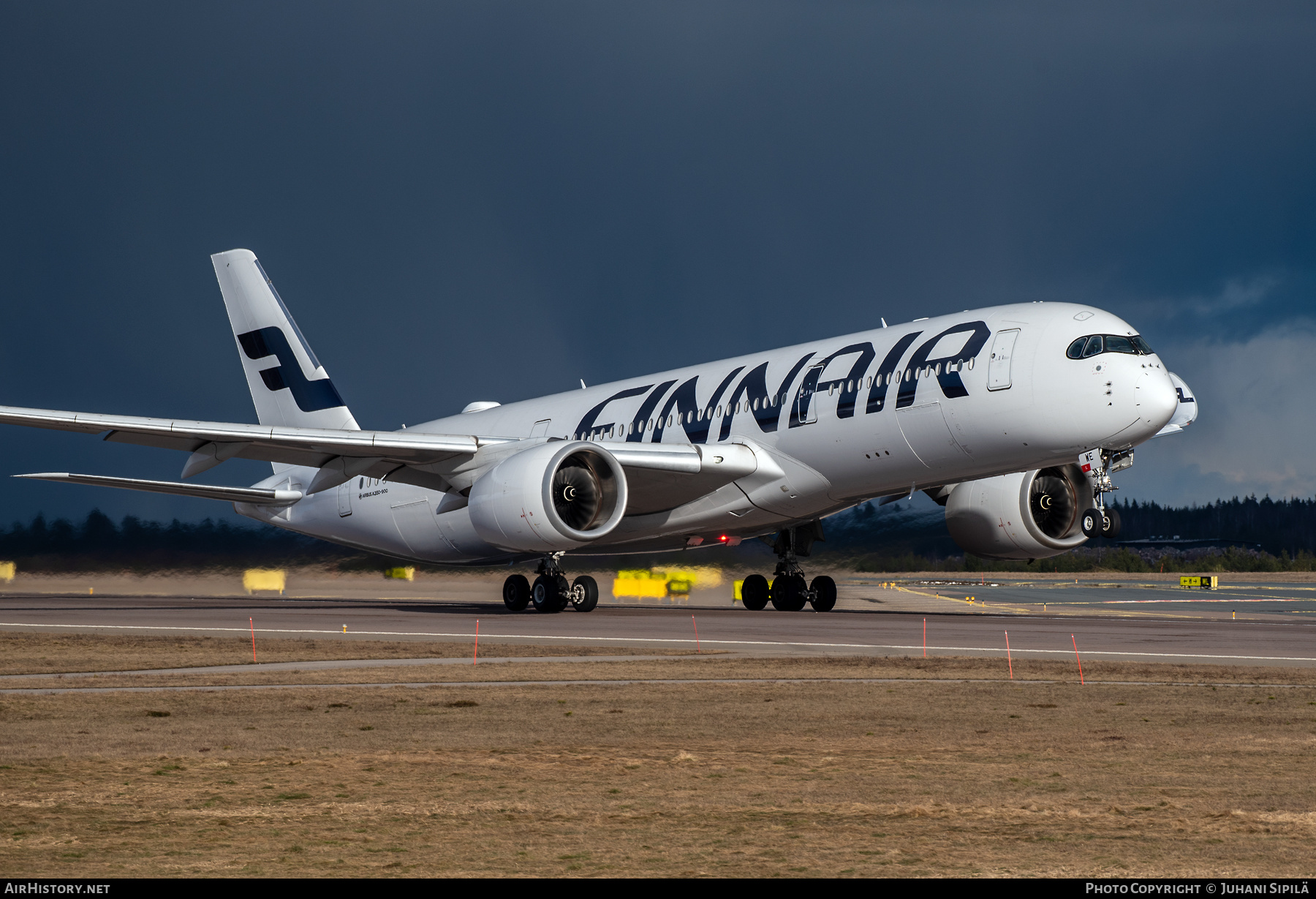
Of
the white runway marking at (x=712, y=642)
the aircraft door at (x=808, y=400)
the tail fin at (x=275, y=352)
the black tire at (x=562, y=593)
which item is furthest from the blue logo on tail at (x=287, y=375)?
the aircraft door at (x=808, y=400)

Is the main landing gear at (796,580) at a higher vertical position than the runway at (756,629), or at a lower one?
higher

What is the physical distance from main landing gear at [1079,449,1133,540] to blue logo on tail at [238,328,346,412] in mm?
22991

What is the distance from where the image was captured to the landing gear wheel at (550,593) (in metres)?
31.9

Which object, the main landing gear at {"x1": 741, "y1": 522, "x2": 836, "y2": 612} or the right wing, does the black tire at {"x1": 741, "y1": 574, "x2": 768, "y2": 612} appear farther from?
the right wing

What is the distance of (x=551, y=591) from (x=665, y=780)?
72.2 feet

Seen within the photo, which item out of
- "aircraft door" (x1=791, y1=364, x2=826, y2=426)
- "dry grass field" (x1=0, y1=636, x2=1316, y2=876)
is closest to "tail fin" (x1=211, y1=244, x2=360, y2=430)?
"aircraft door" (x1=791, y1=364, x2=826, y2=426)

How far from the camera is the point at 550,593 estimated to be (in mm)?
31922

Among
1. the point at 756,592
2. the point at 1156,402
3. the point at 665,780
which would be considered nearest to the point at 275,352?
the point at 756,592

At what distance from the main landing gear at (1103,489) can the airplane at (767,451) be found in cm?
5

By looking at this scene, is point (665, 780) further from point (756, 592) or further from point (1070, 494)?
point (756, 592)

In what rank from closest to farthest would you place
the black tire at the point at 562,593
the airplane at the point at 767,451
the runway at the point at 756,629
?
the runway at the point at 756,629
the airplane at the point at 767,451
the black tire at the point at 562,593

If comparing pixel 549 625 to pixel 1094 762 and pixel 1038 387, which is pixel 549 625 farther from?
pixel 1094 762

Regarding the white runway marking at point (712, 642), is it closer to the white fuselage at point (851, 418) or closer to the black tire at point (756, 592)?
the white fuselage at point (851, 418)

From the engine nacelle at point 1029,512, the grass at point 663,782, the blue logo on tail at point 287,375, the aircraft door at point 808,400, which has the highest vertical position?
the blue logo on tail at point 287,375
